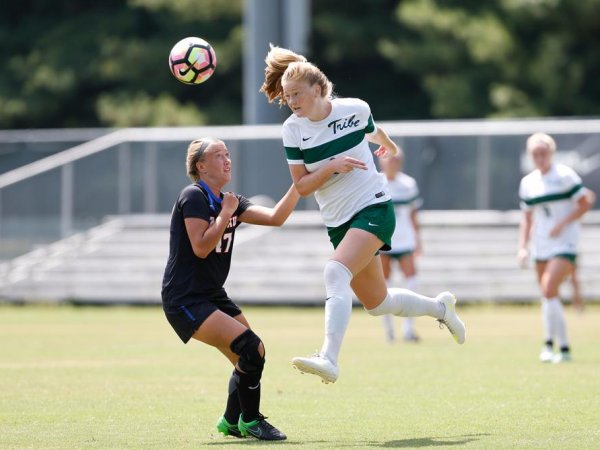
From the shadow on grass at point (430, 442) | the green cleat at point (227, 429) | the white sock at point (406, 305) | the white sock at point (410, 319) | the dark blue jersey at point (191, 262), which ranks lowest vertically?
the white sock at point (410, 319)

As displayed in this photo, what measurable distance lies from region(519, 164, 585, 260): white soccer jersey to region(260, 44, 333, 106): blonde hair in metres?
4.59

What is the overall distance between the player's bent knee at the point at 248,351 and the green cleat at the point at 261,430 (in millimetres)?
334

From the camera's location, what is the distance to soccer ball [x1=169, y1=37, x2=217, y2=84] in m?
8.89

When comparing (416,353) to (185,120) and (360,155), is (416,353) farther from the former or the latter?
(185,120)

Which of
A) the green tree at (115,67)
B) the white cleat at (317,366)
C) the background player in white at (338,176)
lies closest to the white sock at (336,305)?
the background player in white at (338,176)

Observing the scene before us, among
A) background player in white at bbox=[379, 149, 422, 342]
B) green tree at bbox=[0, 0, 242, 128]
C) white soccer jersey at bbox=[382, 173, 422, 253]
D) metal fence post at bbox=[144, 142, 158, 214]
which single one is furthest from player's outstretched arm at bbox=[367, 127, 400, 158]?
green tree at bbox=[0, 0, 242, 128]

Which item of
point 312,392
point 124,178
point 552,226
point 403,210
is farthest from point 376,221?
point 124,178

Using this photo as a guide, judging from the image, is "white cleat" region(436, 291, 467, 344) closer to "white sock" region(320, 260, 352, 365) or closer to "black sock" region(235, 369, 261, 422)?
"white sock" region(320, 260, 352, 365)

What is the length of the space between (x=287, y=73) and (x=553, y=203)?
515cm

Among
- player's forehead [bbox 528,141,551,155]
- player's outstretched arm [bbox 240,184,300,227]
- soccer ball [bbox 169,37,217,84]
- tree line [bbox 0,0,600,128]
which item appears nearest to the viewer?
player's outstretched arm [bbox 240,184,300,227]

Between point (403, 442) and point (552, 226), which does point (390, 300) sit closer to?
point (403, 442)

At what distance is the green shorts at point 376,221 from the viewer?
320 inches

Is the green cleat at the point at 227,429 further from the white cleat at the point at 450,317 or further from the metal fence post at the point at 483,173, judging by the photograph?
the metal fence post at the point at 483,173

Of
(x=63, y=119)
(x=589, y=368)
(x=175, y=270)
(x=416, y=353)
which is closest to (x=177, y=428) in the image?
(x=175, y=270)
